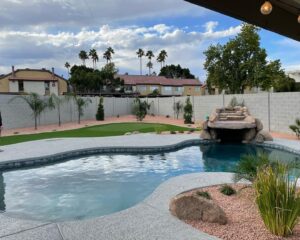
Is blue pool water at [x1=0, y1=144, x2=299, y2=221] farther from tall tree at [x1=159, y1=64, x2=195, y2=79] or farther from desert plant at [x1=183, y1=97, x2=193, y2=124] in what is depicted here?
tall tree at [x1=159, y1=64, x2=195, y2=79]

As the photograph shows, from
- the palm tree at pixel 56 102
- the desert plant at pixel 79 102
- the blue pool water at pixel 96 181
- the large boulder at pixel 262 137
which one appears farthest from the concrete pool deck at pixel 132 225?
the desert plant at pixel 79 102

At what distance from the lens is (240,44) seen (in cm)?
2873

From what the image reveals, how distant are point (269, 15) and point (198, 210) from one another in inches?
114

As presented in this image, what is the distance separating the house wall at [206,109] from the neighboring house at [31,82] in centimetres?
1427

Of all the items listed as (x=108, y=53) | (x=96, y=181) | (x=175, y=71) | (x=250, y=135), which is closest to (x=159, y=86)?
(x=108, y=53)

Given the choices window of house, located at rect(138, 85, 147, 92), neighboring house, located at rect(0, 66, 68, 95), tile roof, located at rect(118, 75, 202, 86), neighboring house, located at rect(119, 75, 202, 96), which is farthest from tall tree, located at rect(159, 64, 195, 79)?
neighboring house, located at rect(0, 66, 68, 95)

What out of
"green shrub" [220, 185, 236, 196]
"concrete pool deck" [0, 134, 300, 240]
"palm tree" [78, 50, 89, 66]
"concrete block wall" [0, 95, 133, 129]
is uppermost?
"palm tree" [78, 50, 89, 66]

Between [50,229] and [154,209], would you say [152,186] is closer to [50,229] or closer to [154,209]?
[154,209]

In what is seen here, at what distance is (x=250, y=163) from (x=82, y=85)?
42027mm

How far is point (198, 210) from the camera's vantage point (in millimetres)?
4371

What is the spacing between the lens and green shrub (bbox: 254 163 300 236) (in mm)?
3633

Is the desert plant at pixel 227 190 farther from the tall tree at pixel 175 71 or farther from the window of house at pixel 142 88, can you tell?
the tall tree at pixel 175 71

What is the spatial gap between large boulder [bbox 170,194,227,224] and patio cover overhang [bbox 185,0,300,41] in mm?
2588

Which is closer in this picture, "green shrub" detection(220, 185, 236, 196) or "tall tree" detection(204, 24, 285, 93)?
"green shrub" detection(220, 185, 236, 196)
